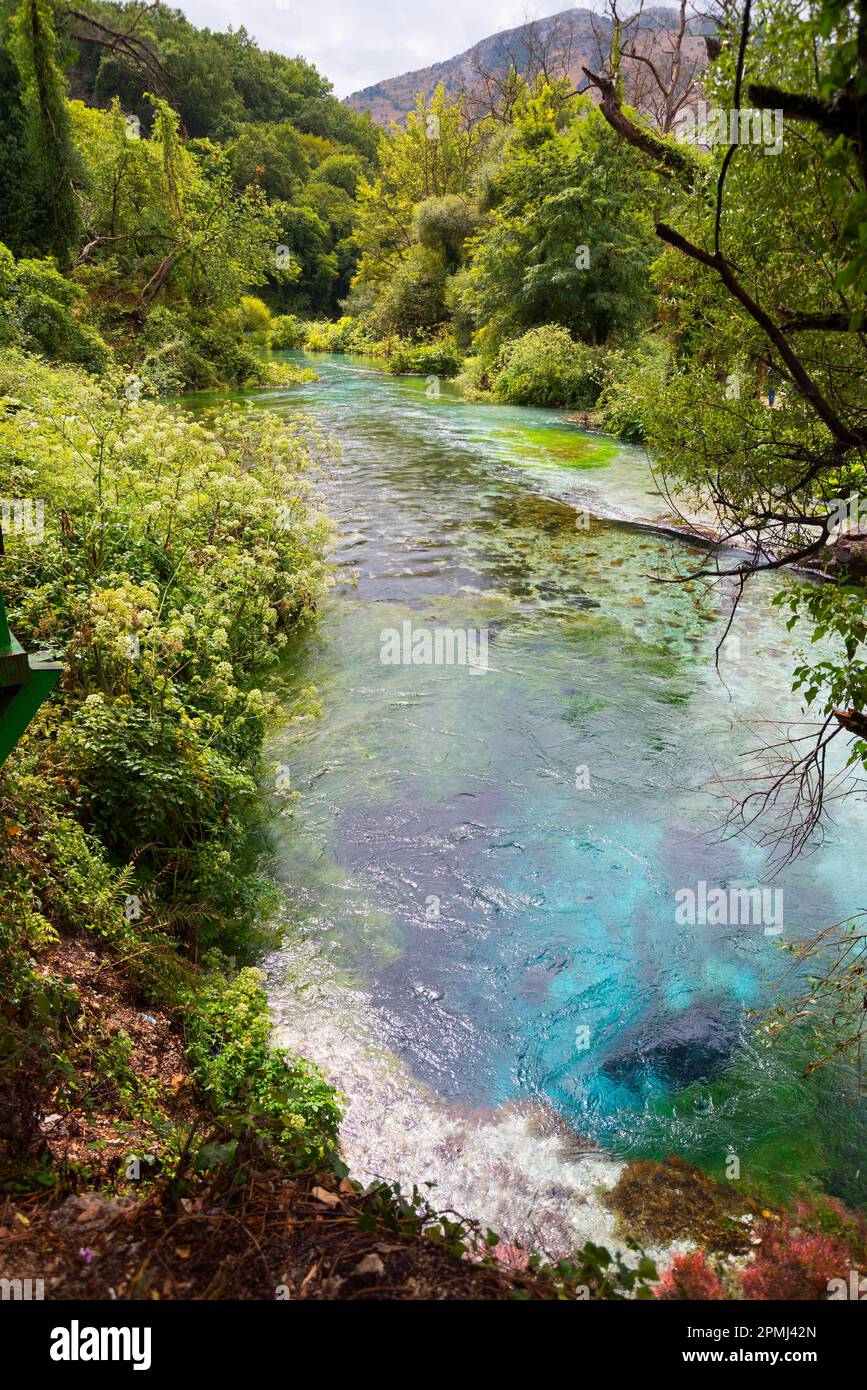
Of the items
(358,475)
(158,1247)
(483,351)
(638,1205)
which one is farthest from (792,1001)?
(483,351)

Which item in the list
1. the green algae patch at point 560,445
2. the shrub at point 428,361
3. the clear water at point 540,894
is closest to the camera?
the clear water at point 540,894

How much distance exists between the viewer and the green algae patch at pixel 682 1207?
3482 millimetres

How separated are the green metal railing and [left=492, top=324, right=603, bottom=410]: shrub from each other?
24.0 meters

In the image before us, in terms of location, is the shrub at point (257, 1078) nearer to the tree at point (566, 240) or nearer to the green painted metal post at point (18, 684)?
the green painted metal post at point (18, 684)

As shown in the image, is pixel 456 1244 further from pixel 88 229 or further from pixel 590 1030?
pixel 88 229

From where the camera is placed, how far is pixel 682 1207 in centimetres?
364

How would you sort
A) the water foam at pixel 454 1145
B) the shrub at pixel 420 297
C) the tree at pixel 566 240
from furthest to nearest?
the shrub at pixel 420 297 < the tree at pixel 566 240 < the water foam at pixel 454 1145

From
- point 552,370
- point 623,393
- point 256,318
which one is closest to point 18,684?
point 623,393

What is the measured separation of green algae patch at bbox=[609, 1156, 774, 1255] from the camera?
3.48m

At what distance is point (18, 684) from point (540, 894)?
13.4 feet

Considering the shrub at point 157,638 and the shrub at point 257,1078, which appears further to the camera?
the shrub at point 157,638

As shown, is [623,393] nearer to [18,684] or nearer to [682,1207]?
[682,1207]

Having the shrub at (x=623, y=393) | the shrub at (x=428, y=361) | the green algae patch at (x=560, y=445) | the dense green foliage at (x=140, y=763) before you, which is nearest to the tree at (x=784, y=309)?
the dense green foliage at (x=140, y=763)

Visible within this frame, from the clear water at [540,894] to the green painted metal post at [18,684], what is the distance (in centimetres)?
259
